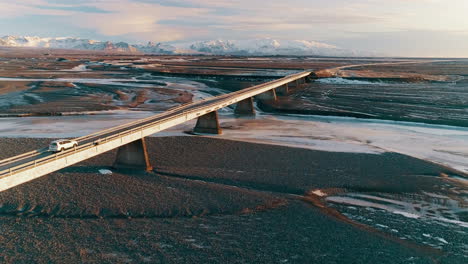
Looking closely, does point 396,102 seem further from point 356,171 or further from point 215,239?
point 215,239

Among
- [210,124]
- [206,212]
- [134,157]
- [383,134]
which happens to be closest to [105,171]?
[134,157]

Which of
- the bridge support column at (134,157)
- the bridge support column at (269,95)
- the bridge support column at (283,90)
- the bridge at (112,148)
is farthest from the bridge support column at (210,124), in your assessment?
the bridge support column at (283,90)

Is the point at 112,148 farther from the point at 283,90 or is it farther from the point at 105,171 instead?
the point at 283,90

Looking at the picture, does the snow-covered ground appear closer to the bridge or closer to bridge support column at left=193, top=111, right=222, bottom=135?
bridge support column at left=193, top=111, right=222, bottom=135

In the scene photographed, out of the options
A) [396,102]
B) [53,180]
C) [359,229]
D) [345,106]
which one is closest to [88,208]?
[53,180]

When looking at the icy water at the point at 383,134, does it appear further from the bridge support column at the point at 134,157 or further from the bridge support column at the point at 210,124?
the bridge support column at the point at 134,157

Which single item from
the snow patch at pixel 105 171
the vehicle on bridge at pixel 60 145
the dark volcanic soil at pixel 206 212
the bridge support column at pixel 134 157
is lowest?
the dark volcanic soil at pixel 206 212
